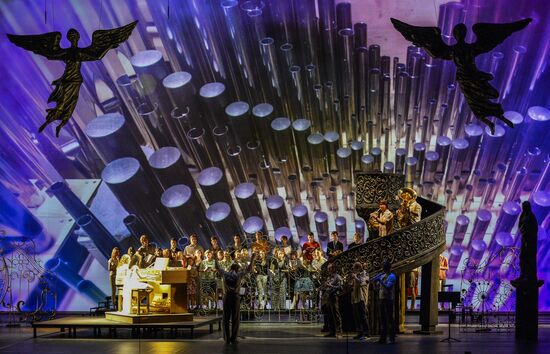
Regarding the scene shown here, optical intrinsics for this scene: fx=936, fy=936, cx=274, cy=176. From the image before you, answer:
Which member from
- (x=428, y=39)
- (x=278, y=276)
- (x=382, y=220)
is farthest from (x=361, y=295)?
(x=428, y=39)

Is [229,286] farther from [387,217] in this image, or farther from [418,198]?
[418,198]

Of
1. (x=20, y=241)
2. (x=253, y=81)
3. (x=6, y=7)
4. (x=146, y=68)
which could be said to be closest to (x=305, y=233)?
(x=253, y=81)

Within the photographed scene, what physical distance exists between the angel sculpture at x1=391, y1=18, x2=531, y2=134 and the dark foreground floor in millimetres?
2962

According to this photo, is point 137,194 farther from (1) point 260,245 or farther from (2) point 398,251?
(2) point 398,251

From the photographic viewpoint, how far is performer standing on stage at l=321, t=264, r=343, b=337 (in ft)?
46.1

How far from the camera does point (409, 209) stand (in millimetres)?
14406

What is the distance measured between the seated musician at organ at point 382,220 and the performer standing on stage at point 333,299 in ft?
2.98

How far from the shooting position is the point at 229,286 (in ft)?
44.1

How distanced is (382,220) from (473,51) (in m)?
3.09

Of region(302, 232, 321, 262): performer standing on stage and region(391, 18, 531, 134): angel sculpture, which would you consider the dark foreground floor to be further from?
region(391, 18, 531, 134): angel sculpture

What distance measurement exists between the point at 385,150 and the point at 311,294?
4.28 metres

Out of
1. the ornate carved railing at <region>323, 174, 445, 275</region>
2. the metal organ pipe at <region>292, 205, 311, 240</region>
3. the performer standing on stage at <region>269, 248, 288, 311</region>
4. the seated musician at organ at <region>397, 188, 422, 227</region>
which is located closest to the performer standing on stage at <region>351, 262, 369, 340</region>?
the ornate carved railing at <region>323, 174, 445, 275</region>

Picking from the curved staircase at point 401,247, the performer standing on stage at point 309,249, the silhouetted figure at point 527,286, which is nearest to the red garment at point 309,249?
the performer standing on stage at point 309,249

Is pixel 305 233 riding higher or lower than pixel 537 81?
lower
